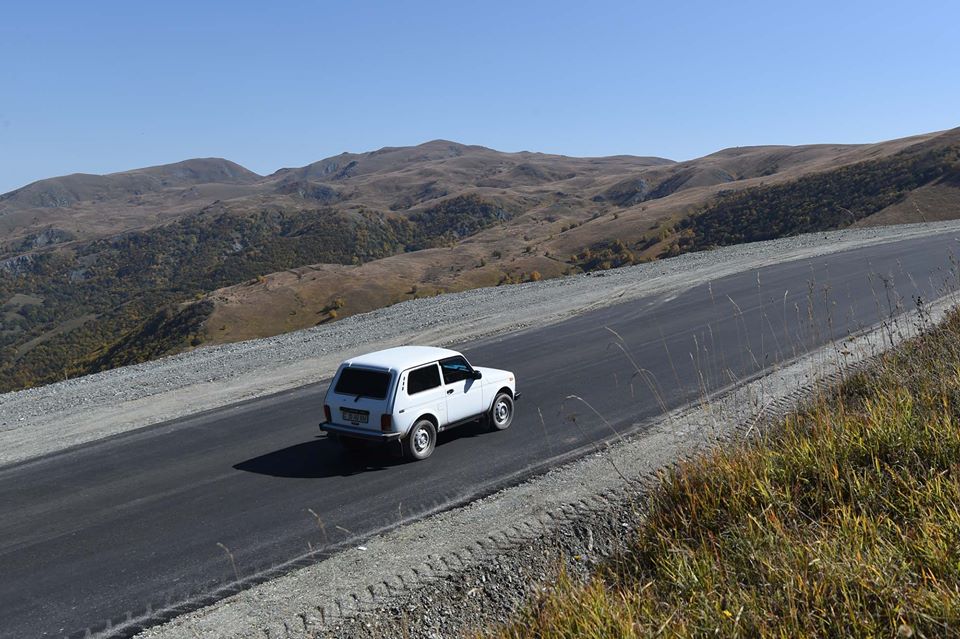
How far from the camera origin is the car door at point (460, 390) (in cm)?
1116

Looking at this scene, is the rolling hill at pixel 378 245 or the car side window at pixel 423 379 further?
the rolling hill at pixel 378 245

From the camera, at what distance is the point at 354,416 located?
10.6m

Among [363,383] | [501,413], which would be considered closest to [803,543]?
[363,383]

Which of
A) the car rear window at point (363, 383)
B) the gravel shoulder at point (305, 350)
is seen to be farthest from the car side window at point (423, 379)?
the gravel shoulder at point (305, 350)

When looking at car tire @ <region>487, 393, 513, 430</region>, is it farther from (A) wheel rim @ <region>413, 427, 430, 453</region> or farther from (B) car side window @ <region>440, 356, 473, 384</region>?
(A) wheel rim @ <region>413, 427, 430, 453</region>

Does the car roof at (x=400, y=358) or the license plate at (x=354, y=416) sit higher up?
the car roof at (x=400, y=358)

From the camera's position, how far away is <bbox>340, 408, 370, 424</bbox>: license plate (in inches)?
410

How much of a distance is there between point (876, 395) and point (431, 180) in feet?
646

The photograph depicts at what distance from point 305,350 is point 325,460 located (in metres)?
10.8

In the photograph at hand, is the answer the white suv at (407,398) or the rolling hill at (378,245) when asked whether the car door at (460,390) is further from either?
the rolling hill at (378,245)

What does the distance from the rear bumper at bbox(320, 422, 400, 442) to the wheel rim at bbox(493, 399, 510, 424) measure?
2.15m

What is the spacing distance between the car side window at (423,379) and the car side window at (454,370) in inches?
8.2

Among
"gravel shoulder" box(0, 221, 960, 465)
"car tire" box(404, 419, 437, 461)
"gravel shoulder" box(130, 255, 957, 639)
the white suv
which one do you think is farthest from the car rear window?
"gravel shoulder" box(0, 221, 960, 465)

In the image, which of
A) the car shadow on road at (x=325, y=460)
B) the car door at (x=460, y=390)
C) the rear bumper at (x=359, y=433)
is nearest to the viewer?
the rear bumper at (x=359, y=433)
